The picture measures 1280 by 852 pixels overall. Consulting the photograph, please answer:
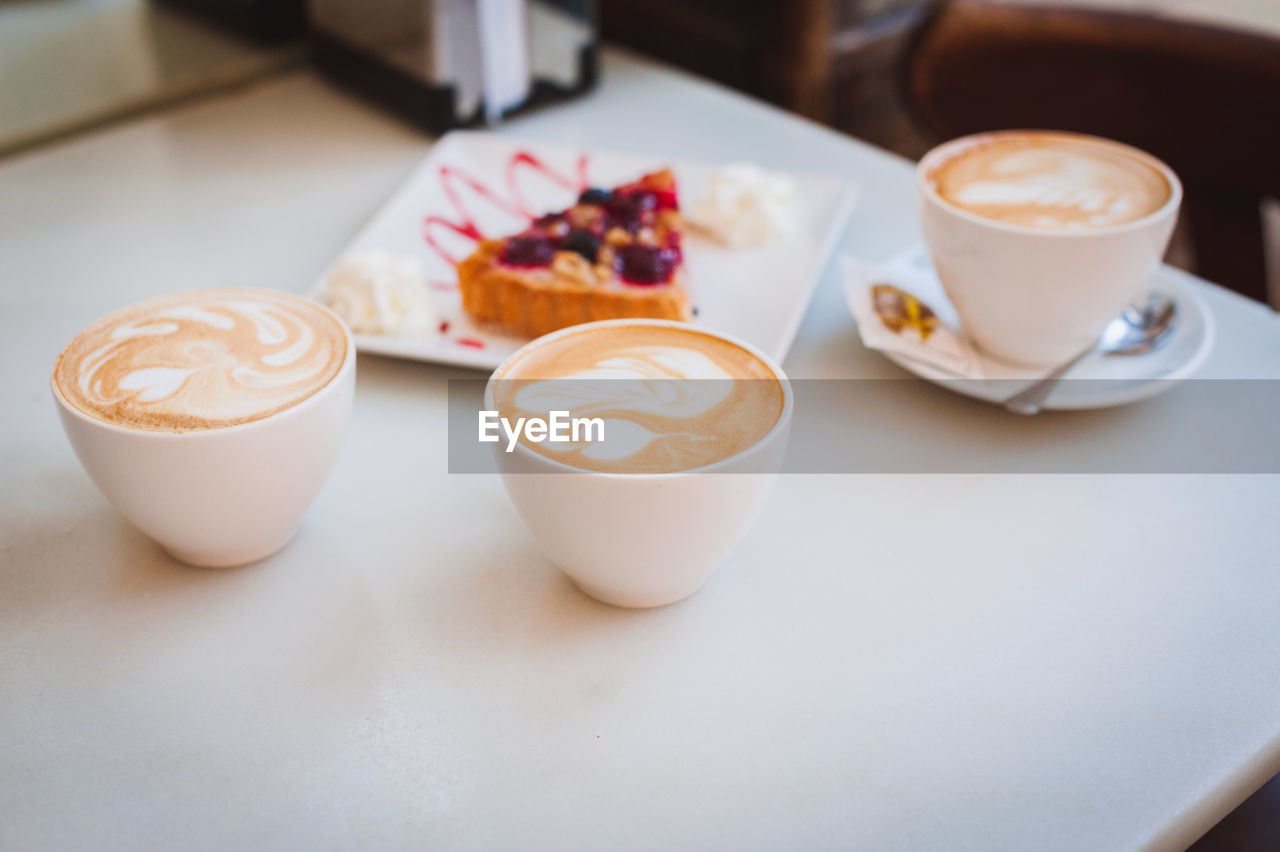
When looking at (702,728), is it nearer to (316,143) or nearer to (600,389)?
(600,389)

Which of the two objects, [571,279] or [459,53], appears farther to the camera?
[459,53]

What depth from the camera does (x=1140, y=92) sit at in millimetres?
1424

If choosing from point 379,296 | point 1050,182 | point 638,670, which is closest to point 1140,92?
point 1050,182

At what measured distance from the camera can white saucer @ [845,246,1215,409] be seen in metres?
0.85

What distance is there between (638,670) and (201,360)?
34 centimetres

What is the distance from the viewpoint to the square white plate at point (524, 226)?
0.96 meters

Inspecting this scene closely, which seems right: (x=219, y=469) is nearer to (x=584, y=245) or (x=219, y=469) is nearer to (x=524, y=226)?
(x=584, y=245)

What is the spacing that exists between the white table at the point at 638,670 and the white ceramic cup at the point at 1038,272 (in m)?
0.08

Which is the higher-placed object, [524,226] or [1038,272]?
[1038,272]

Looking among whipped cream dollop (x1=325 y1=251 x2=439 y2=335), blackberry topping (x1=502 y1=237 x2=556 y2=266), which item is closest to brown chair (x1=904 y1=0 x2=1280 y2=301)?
blackberry topping (x1=502 y1=237 x2=556 y2=266)

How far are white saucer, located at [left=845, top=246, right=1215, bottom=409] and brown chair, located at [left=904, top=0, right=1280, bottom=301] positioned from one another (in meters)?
0.55

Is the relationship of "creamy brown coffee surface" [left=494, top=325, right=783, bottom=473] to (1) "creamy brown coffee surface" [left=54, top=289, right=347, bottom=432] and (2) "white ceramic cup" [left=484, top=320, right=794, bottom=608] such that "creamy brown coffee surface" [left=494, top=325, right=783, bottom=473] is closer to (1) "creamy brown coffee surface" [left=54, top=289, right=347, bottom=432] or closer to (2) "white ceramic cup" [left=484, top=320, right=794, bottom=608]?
(2) "white ceramic cup" [left=484, top=320, right=794, bottom=608]

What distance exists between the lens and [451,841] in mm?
562

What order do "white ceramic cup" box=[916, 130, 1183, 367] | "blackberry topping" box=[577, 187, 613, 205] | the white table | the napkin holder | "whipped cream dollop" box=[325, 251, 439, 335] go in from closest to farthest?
1. the white table
2. "white ceramic cup" box=[916, 130, 1183, 367]
3. "whipped cream dollop" box=[325, 251, 439, 335]
4. "blackberry topping" box=[577, 187, 613, 205]
5. the napkin holder
